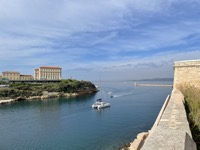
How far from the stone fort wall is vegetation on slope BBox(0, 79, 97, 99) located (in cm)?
4797

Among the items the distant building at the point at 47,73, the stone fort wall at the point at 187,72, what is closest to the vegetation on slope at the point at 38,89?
the distant building at the point at 47,73

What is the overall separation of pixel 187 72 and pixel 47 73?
3732 inches

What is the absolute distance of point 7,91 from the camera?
5906 centimetres

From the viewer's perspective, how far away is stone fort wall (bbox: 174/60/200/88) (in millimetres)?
20106

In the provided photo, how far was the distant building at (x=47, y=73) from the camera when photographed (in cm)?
10844

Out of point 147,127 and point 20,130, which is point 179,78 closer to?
point 147,127

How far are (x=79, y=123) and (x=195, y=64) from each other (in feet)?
50.8

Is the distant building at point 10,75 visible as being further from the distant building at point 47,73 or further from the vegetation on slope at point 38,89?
the vegetation on slope at point 38,89

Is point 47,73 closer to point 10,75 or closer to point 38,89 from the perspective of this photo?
point 10,75

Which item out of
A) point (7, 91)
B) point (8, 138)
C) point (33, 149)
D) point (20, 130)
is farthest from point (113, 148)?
point (7, 91)

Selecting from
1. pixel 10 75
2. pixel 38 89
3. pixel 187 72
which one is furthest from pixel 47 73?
pixel 187 72

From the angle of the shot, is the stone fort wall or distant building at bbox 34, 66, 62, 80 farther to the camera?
distant building at bbox 34, 66, 62, 80

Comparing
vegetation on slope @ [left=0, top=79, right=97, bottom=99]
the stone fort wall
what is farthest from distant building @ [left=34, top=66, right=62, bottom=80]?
the stone fort wall

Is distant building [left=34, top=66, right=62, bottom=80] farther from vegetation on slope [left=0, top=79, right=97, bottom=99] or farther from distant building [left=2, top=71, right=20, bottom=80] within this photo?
vegetation on slope [left=0, top=79, right=97, bottom=99]
